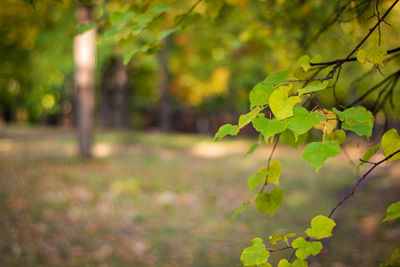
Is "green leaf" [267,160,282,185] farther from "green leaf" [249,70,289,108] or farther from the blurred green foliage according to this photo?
the blurred green foliage

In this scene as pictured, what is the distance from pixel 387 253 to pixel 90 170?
5948 mm

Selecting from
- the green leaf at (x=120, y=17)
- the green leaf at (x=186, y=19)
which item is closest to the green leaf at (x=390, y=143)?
the green leaf at (x=186, y=19)

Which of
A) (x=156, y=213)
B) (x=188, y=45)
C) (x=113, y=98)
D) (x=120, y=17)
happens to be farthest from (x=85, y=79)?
(x=113, y=98)

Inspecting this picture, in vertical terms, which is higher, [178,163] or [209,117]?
[209,117]

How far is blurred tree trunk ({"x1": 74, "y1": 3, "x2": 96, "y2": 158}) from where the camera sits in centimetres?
743

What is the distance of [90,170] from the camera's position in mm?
7262

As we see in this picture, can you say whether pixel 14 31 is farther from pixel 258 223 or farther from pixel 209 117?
pixel 209 117

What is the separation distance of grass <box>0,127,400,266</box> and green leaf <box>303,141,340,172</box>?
2353 millimetres

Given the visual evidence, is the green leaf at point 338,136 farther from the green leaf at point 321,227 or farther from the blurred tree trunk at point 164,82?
the blurred tree trunk at point 164,82

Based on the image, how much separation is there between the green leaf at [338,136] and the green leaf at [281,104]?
0.53 meters

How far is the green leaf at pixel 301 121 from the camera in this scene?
0.89 m

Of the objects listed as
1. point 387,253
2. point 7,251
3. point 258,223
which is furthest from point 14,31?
point 387,253

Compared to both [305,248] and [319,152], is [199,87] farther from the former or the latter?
[319,152]

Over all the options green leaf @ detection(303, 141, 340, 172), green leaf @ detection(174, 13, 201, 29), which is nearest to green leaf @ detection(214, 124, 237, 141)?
green leaf @ detection(303, 141, 340, 172)
